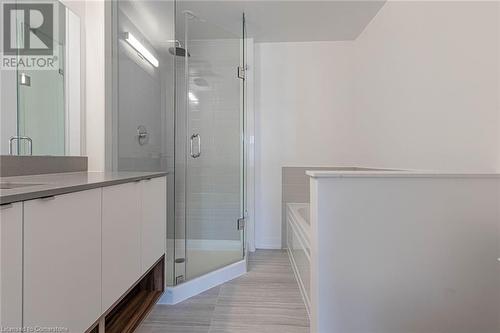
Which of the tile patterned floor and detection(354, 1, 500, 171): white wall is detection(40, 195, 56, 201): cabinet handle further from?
detection(354, 1, 500, 171): white wall

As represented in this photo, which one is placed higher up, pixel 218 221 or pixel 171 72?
pixel 171 72

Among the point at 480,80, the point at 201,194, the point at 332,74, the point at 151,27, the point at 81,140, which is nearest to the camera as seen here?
the point at 480,80

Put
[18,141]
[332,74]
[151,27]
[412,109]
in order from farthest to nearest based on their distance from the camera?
[332,74]
[151,27]
[412,109]
[18,141]

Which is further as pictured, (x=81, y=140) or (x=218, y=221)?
(x=218, y=221)

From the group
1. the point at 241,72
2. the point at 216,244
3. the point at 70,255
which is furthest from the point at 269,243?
the point at 70,255

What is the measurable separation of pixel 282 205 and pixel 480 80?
2215mm

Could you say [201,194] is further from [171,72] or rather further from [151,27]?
[151,27]

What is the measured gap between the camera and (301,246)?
7.30ft

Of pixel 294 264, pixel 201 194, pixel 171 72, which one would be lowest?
pixel 294 264

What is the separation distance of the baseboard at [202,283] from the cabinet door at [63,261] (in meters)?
1.02

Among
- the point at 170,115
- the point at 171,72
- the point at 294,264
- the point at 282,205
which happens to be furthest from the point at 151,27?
the point at 294,264

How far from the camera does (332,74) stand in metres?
3.21

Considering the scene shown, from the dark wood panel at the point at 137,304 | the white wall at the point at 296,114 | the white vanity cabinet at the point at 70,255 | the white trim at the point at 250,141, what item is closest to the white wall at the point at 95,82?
the white vanity cabinet at the point at 70,255

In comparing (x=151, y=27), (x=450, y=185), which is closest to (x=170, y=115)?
(x=151, y=27)
